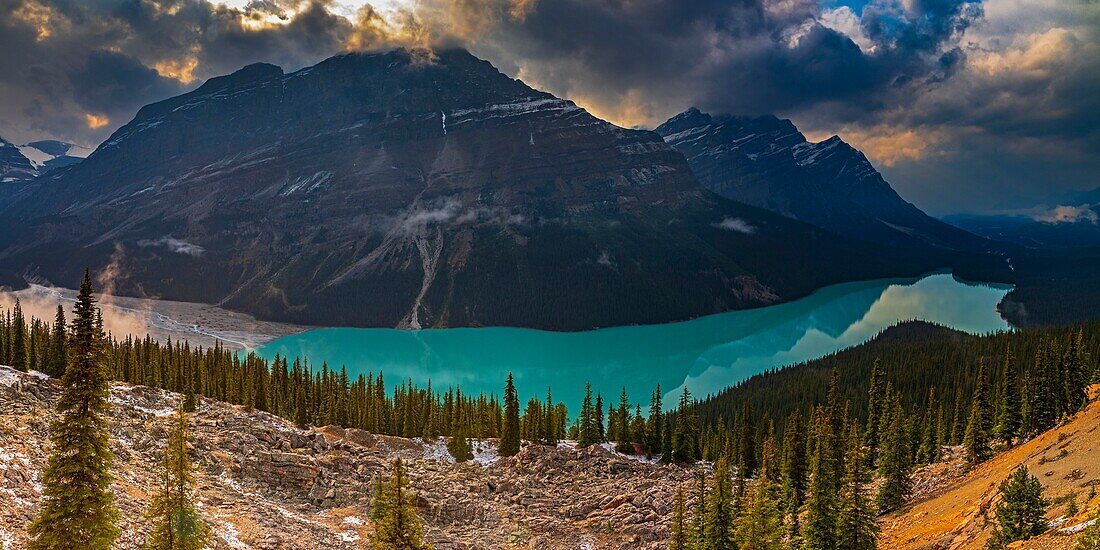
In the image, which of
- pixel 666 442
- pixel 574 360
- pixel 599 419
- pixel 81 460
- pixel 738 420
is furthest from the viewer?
pixel 574 360

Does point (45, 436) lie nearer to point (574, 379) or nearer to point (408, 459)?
point (408, 459)

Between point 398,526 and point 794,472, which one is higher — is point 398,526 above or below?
above

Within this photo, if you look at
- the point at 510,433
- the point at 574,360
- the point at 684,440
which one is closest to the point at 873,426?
the point at 684,440

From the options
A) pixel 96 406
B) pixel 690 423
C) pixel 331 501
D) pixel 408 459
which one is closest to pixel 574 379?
pixel 690 423

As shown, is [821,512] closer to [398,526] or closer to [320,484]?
[398,526]

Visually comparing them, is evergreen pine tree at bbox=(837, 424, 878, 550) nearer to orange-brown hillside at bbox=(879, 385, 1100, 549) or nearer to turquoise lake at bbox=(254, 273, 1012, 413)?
orange-brown hillside at bbox=(879, 385, 1100, 549)

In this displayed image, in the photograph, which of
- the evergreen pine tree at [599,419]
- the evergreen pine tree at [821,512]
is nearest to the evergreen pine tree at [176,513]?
the evergreen pine tree at [821,512]

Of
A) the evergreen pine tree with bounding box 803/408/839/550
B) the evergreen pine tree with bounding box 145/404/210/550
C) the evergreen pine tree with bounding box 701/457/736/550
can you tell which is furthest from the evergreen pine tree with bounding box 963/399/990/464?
the evergreen pine tree with bounding box 145/404/210/550
